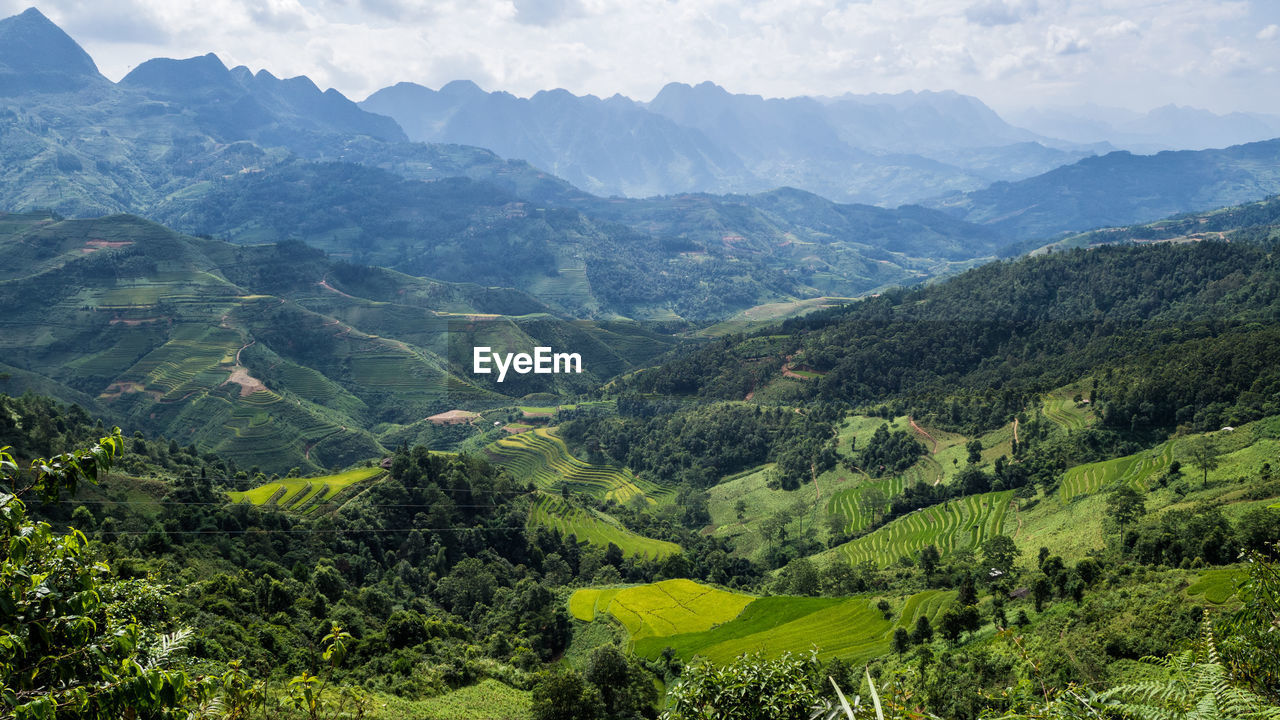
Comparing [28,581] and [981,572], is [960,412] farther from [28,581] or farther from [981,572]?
[28,581]

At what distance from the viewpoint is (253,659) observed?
29.8m

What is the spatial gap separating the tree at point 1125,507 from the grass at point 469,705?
43824mm

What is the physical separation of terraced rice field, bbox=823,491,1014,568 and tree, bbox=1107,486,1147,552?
12.8 meters

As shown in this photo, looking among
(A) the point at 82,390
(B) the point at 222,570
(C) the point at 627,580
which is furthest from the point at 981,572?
(A) the point at 82,390

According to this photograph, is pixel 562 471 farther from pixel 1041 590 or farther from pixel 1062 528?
pixel 1041 590

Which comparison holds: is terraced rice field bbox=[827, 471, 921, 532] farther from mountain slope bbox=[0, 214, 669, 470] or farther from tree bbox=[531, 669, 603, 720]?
mountain slope bbox=[0, 214, 669, 470]

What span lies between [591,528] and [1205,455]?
58.0m

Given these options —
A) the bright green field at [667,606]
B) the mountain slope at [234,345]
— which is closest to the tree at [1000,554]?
the bright green field at [667,606]

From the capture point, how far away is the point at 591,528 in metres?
78.0

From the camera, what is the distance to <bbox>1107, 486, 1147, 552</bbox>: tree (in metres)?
48.6

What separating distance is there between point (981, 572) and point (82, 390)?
14246 cm

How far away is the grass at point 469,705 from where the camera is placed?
95.3 ft

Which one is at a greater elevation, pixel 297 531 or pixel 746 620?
pixel 297 531

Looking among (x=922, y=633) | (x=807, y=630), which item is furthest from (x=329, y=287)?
(x=922, y=633)
